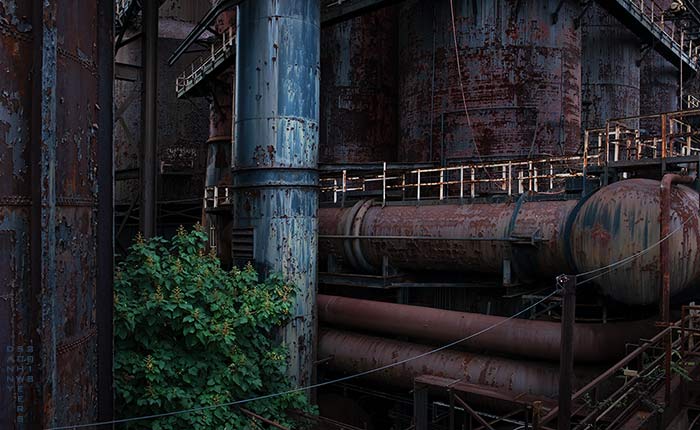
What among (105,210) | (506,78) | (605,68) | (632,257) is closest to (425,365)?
(632,257)

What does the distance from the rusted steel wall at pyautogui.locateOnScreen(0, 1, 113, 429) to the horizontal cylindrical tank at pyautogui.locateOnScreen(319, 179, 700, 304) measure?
750cm

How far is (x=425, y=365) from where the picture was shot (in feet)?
37.2

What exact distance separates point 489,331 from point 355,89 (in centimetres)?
1188

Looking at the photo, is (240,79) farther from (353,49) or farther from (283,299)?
(353,49)

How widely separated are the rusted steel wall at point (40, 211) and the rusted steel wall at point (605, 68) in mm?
20207

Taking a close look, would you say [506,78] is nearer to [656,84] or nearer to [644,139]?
[644,139]

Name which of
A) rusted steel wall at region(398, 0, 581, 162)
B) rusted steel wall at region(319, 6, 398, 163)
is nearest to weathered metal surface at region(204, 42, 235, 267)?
rusted steel wall at region(319, 6, 398, 163)

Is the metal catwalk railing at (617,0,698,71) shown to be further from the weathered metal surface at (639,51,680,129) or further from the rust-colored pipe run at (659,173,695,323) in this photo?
the rust-colored pipe run at (659,173,695,323)

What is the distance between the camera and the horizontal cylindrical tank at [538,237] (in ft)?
30.2

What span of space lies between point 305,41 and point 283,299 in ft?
17.2

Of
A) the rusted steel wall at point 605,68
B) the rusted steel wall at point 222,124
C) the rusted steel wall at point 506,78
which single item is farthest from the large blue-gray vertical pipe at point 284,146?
the rusted steel wall at point 605,68

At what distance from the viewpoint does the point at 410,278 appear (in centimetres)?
1334

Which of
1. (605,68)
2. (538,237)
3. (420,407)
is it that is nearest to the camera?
(420,407)

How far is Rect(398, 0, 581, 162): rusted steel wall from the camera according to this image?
16.7 metres
